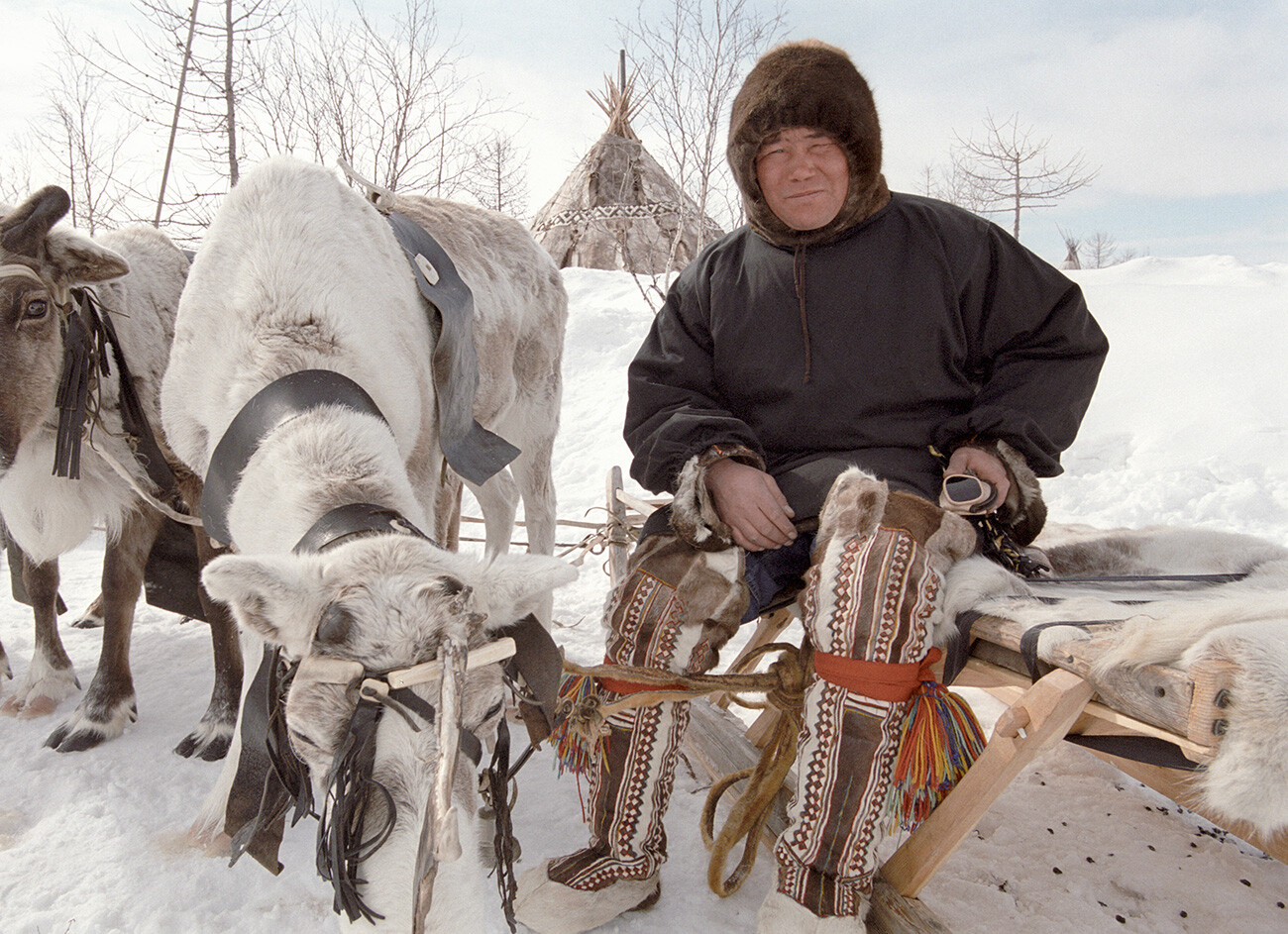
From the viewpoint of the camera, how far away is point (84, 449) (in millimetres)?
2957

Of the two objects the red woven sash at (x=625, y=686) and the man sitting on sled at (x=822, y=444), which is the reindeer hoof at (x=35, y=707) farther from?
the red woven sash at (x=625, y=686)

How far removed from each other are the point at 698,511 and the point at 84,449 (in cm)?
251

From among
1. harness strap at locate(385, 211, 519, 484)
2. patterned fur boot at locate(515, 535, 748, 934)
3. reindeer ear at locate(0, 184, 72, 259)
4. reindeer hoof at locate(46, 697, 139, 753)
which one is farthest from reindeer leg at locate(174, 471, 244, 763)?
patterned fur boot at locate(515, 535, 748, 934)

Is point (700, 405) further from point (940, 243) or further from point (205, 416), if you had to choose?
point (205, 416)

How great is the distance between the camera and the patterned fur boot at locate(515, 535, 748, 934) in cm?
188

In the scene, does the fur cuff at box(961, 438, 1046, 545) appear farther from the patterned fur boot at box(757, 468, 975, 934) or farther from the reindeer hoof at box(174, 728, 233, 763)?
the reindeer hoof at box(174, 728, 233, 763)

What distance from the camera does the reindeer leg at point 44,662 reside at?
3.23 metres

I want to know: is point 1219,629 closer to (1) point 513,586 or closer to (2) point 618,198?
(1) point 513,586

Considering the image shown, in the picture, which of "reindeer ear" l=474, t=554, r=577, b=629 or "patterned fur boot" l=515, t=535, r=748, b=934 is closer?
"reindeer ear" l=474, t=554, r=577, b=629

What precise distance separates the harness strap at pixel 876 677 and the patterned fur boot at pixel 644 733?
0.34 m

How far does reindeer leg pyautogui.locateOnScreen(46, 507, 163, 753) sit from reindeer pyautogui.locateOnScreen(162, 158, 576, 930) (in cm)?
99

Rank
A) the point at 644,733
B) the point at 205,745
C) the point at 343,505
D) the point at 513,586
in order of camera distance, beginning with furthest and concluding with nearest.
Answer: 1. the point at 205,745
2. the point at 644,733
3. the point at 343,505
4. the point at 513,586

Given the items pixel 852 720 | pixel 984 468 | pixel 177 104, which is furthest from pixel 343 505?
pixel 177 104

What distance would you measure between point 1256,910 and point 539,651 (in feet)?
6.50
